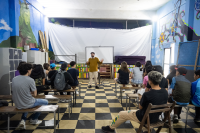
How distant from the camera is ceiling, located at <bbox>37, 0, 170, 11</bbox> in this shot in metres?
5.95

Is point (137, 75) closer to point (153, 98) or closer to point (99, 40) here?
point (153, 98)

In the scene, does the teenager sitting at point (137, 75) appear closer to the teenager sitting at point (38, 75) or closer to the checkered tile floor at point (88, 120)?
the checkered tile floor at point (88, 120)

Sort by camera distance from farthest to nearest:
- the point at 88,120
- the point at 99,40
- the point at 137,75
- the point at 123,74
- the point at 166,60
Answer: the point at 99,40 < the point at 166,60 < the point at 123,74 < the point at 137,75 < the point at 88,120

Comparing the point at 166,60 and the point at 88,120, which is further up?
the point at 166,60

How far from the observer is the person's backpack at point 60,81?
298cm

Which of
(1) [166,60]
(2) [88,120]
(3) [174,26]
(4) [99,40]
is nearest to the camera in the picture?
(2) [88,120]

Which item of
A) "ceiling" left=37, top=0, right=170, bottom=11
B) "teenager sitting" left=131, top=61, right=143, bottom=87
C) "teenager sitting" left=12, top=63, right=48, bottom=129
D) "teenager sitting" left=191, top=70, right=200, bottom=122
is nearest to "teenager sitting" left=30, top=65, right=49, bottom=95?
"teenager sitting" left=12, top=63, right=48, bottom=129

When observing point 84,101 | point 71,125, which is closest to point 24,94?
point 71,125

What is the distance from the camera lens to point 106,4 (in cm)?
629

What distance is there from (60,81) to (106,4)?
16.0 ft

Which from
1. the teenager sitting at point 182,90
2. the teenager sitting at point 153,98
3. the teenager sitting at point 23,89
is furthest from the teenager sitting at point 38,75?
the teenager sitting at point 182,90

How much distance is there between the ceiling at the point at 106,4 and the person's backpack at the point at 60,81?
4.34 m

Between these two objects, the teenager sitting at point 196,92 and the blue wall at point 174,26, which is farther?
the blue wall at point 174,26

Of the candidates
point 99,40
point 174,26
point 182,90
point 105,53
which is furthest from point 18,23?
point 174,26
